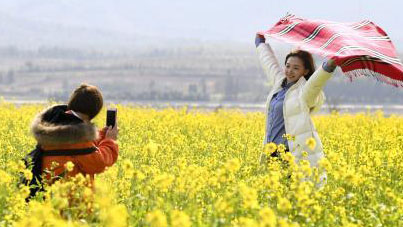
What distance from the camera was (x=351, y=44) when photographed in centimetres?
638

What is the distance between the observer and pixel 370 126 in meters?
12.1

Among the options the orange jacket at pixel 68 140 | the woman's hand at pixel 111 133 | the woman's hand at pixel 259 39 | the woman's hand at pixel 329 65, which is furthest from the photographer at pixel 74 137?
the woman's hand at pixel 259 39

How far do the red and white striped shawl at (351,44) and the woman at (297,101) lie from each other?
0.50ft

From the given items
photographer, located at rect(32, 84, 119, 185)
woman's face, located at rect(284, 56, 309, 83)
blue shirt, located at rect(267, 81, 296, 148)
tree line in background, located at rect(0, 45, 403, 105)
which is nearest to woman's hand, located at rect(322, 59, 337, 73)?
woman's face, located at rect(284, 56, 309, 83)

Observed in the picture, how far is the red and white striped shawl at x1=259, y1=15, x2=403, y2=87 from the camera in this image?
20.7 ft

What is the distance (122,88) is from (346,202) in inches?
4012

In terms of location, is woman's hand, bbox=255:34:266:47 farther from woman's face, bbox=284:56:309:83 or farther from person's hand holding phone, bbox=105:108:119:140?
person's hand holding phone, bbox=105:108:119:140

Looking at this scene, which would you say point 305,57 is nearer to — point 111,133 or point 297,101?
point 297,101

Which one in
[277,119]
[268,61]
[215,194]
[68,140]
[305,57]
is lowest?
[215,194]

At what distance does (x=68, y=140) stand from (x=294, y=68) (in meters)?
2.10

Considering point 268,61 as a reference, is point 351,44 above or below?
above

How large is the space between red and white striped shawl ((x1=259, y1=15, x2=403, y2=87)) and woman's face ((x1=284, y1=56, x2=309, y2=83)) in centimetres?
12

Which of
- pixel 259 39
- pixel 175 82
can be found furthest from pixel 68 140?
pixel 175 82

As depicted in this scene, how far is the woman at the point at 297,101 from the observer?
6146mm
